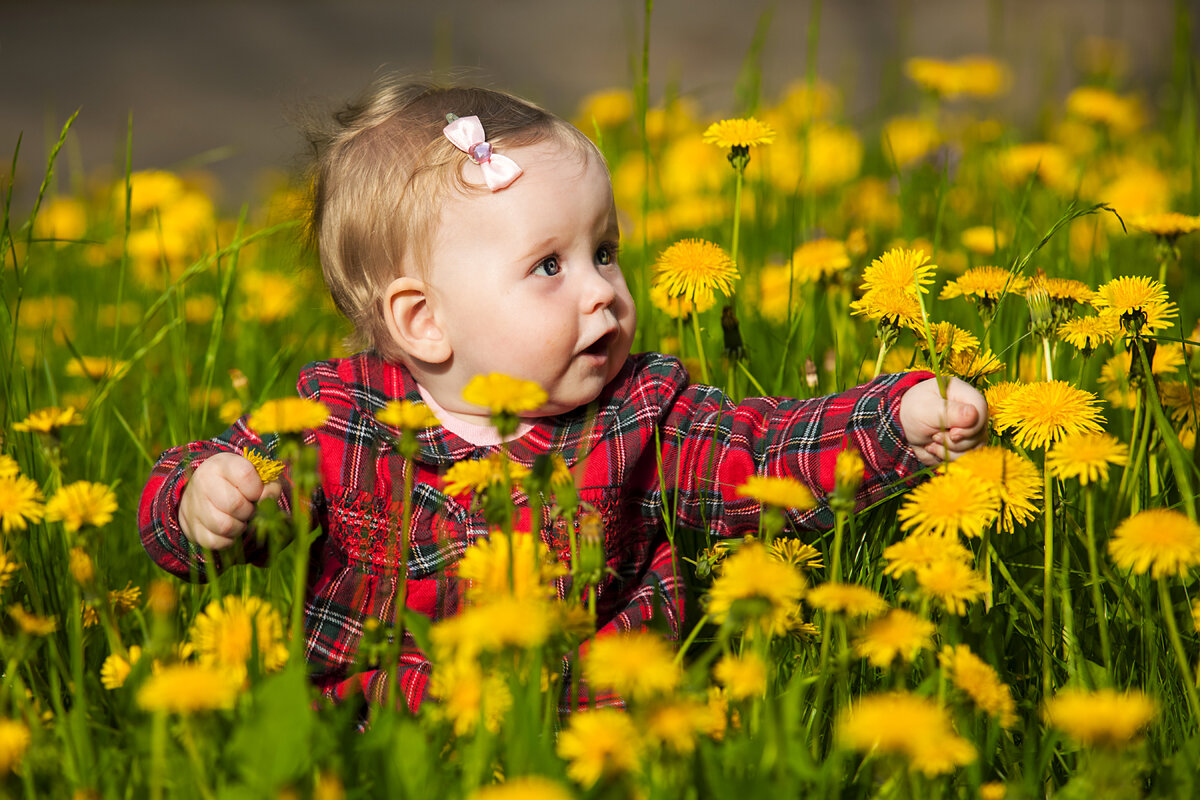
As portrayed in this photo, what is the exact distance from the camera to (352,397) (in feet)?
3.87

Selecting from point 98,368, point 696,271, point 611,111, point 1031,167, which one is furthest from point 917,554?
point 611,111

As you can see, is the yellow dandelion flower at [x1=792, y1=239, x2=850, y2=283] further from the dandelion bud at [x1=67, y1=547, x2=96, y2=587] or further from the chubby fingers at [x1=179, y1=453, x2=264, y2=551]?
the dandelion bud at [x1=67, y1=547, x2=96, y2=587]

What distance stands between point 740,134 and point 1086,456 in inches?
21.3

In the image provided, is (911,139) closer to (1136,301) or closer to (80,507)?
(1136,301)

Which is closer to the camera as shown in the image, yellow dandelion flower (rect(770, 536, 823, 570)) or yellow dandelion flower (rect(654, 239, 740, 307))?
yellow dandelion flower (rect(770, 536, 823, 570))

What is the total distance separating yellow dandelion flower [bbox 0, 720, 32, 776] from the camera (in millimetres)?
690

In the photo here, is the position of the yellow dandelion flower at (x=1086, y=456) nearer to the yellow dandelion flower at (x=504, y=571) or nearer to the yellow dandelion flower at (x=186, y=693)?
the yellow dandelion flower at (x=504, y=571)

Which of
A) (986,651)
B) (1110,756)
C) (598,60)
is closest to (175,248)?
(986,651)

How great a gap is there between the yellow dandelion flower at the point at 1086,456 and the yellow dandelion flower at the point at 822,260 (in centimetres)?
54

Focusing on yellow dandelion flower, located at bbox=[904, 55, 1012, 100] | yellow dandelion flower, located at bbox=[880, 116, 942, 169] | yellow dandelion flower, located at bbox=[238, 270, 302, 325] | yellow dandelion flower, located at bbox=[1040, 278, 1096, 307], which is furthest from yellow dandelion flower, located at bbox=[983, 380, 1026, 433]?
yellow dandelion flower, located at bbox=[904, 55, 1012, 100]

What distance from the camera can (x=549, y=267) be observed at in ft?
3.61

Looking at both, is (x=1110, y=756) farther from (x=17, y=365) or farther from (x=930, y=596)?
(x=17, y=365)

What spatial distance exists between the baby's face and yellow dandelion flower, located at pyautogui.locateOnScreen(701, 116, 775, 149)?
0.19 meters

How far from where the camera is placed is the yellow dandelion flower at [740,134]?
1.23 metres
